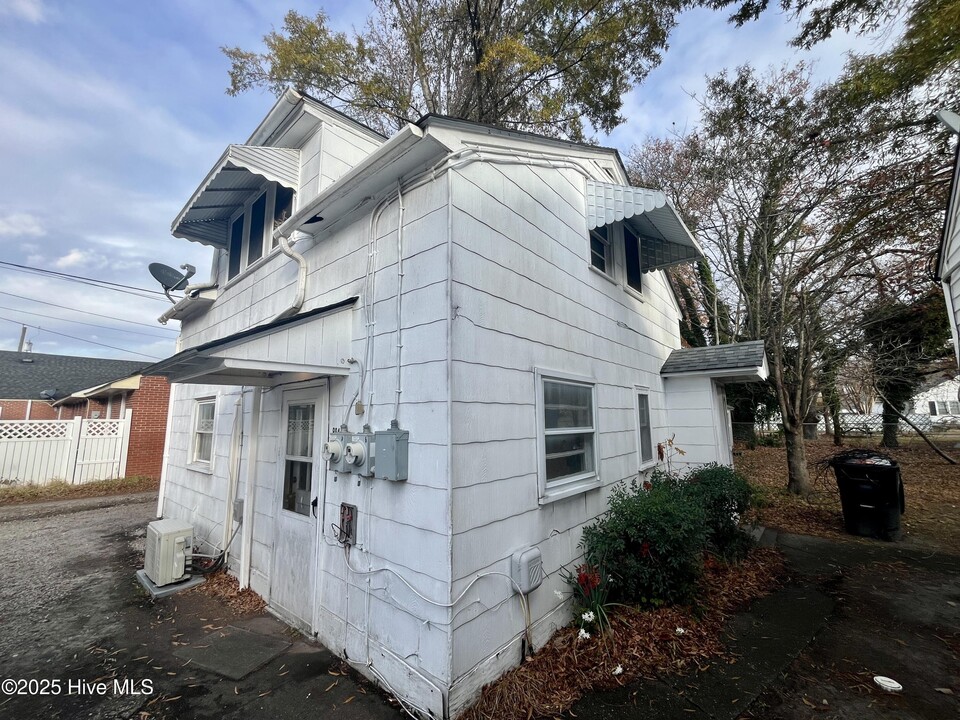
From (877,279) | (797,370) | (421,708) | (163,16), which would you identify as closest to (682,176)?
(877,279)

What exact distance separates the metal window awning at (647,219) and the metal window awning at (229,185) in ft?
13.8

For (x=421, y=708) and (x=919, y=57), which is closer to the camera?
(x=421, y=708)

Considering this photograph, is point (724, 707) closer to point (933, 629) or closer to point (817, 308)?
point (933, 629)

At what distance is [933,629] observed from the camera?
12.6ft

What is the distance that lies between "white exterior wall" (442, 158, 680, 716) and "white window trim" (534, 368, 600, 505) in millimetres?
72

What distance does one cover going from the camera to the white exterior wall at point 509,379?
2.92 m

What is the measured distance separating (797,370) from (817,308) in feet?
4.80

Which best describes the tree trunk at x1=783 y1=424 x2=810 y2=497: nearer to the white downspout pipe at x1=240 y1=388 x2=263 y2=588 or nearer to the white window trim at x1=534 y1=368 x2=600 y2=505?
the white window trim at x1=534 y1=368 x2=600 y2=505

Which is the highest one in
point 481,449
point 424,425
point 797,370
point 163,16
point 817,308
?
point 163,16

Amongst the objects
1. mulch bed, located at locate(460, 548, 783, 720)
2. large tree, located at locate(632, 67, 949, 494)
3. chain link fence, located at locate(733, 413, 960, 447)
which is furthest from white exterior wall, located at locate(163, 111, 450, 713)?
chain link fence, located at locate(733, 413, 960, 447)

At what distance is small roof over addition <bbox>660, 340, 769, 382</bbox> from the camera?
6.99 metres

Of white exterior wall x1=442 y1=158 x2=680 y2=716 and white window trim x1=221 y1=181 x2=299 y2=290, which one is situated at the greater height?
white window trim x1=221 y1=181 x2=299 y2=290

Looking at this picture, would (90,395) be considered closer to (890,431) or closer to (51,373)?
(51,373)

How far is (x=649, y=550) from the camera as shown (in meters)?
4.03
